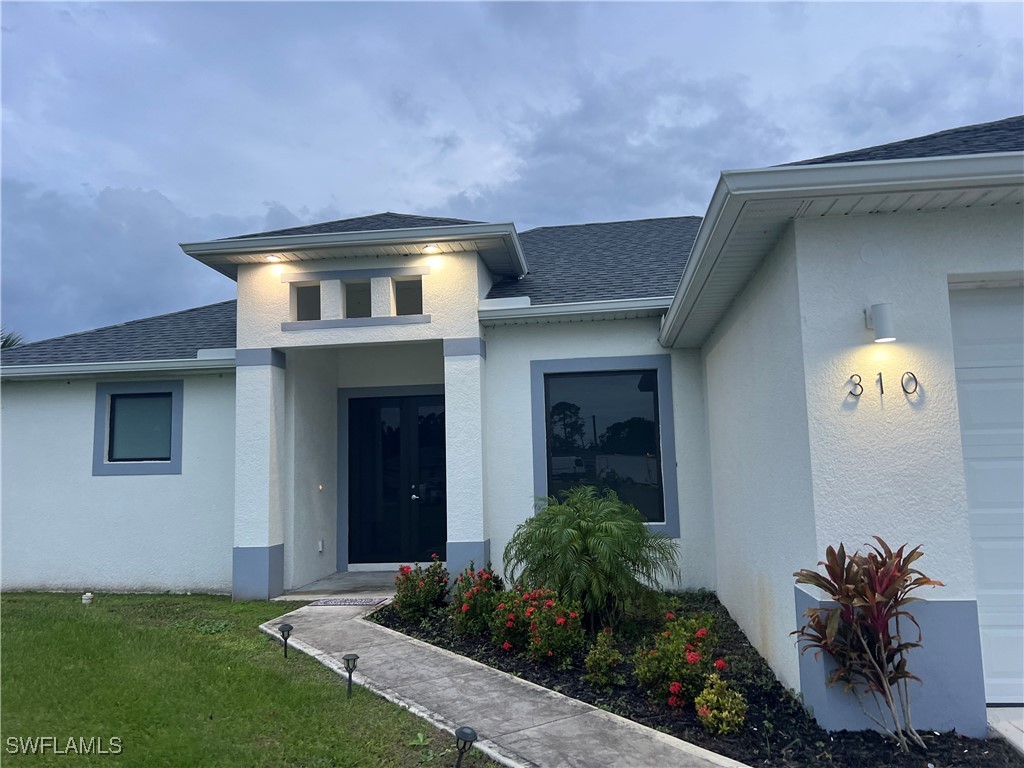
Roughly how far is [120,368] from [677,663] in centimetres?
842

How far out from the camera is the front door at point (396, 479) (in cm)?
951

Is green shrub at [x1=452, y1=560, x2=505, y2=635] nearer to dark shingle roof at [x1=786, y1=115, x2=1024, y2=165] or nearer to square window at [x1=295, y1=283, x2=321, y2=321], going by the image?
dark shingle roof at [x1=786, y1=115, x2=1024, y2=165]

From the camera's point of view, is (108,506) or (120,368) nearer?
(120,368)

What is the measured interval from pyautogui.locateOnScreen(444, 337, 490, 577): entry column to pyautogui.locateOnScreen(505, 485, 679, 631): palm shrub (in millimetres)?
1548

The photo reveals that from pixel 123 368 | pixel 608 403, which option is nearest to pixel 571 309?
pixel 608 403

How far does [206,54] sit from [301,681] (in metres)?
9.44

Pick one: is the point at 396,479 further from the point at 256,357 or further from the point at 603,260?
the point at 603,260

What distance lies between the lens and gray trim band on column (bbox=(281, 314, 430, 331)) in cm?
786

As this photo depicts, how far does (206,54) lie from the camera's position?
9688 millimetres

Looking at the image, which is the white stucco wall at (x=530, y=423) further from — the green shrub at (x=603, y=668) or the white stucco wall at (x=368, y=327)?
the green shrub at (x=603, y=668)

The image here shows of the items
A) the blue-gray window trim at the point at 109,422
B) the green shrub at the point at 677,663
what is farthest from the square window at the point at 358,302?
the green shrub at the point at 677,663

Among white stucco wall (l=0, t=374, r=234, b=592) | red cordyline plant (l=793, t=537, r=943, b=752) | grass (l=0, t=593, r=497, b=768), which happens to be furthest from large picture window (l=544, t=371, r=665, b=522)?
white stucco wall (l=0, t=374, r=234, b=592)

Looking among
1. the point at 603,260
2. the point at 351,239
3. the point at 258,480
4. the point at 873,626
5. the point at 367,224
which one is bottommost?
the point at 873,626

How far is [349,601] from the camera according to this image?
7441mm
